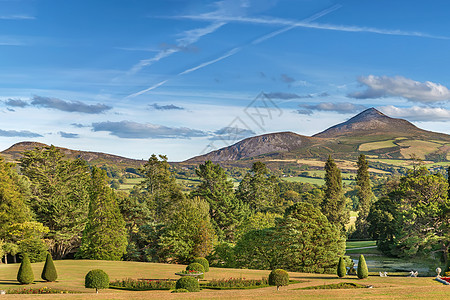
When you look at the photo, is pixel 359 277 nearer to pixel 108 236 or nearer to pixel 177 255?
pixel 177 255

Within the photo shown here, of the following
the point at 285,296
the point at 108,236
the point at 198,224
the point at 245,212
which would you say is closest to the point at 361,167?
the point at 245,212

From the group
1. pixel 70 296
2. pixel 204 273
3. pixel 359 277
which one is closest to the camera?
pixel 70 296

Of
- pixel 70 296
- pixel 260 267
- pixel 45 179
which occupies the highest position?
pixel 45 179

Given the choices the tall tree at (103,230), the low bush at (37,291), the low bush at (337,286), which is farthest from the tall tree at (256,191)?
the low bush at (37,291)

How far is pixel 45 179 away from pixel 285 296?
54487 millimetres

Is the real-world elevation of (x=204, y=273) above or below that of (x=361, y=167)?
below

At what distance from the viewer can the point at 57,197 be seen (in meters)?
68.8

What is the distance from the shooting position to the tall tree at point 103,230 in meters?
62.8

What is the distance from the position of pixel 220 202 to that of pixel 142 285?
47.9 metres

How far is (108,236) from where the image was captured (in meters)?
63.1

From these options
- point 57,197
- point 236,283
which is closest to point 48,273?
point 236,283

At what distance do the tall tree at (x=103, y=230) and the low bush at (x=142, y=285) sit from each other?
1016 inches

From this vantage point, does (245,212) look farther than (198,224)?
Yes

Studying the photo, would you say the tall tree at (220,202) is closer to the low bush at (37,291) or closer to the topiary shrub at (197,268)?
the topiary shrub at (197,268)
